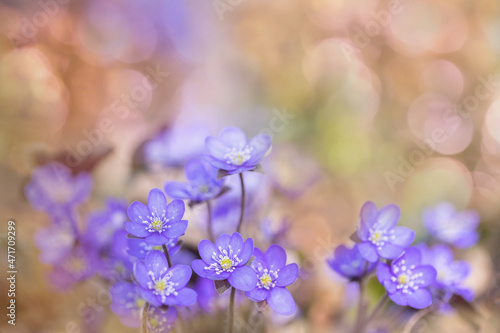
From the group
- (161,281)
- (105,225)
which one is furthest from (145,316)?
(105,225)

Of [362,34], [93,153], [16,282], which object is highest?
[362,34]

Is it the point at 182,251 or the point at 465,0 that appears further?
the point at 465,0

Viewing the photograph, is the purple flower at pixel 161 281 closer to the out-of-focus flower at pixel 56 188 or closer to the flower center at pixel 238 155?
the flower center at pixel 238 155

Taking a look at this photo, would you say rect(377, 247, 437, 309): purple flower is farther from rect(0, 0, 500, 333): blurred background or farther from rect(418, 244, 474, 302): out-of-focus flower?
rect(0, 0, 500, 333): blurred background

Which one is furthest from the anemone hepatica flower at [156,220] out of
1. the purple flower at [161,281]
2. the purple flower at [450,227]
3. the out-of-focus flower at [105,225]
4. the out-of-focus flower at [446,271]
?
the purple flower at [450,227]

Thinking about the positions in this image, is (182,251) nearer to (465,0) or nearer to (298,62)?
(298,62)

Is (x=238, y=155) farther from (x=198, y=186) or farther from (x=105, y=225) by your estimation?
(x=105, y=225)

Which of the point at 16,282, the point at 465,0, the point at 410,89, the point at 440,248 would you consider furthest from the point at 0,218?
the point at 465,0
